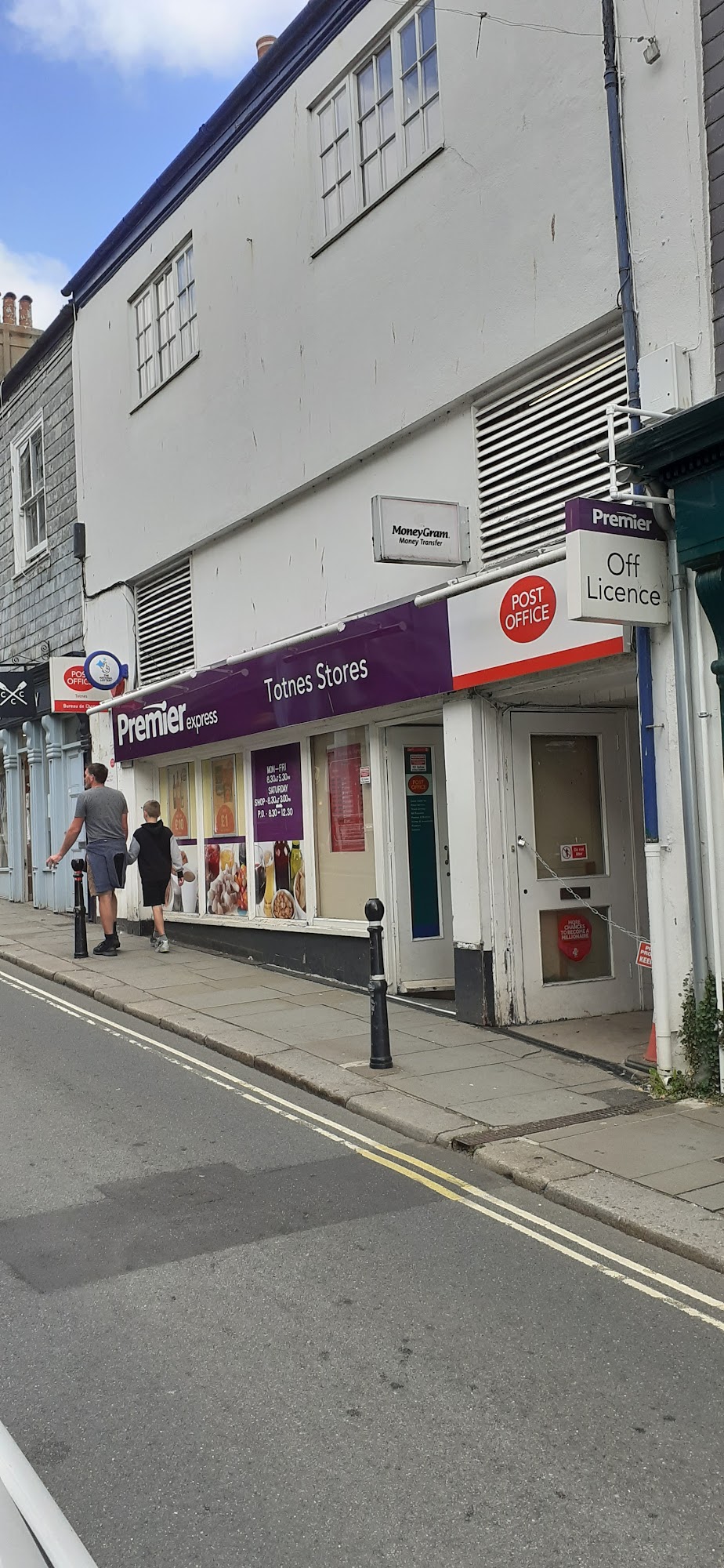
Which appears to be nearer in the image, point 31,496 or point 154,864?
point 154,864

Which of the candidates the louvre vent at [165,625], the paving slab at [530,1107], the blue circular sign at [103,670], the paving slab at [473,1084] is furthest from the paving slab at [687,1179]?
the blue circular sign at [103,670]

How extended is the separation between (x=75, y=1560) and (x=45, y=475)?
19.2m

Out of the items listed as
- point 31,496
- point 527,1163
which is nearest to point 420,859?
point 527,1163

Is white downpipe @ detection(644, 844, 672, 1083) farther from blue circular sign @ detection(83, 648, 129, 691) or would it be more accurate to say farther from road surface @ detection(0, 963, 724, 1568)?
blue circular sign @ detection(83, 648, 129, 691)

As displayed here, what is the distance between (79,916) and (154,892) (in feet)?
3.07

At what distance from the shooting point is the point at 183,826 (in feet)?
50.0

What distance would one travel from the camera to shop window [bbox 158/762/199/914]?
589 inches

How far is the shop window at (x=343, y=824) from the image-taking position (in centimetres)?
1156

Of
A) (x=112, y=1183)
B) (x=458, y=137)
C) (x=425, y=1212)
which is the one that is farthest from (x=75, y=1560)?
(x=458, y=137)

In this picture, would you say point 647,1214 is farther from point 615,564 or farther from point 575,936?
point 575,936

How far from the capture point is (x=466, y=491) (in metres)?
9.84

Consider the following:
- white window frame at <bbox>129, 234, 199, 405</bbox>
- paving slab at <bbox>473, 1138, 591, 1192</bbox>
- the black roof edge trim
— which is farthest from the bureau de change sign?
white window frame at <bbox>129, 234, 199, 405</bbox>

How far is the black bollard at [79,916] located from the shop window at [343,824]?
2947 millimetres

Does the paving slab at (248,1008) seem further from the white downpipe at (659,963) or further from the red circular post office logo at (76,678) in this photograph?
the red circular post office logo at (76,678)
